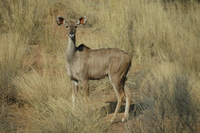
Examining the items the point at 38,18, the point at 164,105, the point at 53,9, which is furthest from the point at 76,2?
the point at 164,105

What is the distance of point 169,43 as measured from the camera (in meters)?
9.85

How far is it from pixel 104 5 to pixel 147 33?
2237mm

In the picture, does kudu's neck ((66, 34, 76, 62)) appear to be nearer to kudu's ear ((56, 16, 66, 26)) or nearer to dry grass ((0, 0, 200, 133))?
kudu's ear ((56, 16, 66, 26))

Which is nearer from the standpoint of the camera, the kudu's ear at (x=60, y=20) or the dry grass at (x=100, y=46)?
the dry grass at (x=100, y=46)

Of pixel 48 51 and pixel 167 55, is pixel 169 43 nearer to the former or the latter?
pixel 167 55

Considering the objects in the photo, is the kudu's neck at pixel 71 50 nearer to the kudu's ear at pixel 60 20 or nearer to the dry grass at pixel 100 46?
the kudu's ear at pixel 60 20

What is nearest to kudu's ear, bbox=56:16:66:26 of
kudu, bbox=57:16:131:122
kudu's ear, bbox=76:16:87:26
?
kudu, bbox=57:16:131:122

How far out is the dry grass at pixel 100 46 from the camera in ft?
18.2

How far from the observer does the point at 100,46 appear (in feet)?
30.7

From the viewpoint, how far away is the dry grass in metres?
5.54

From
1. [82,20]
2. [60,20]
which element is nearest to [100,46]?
[82,20]

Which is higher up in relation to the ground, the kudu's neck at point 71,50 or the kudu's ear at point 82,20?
the kudu's ear at point 82,20

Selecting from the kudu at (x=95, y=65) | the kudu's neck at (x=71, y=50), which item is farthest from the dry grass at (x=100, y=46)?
the kudu's neck at (x=71, y=50)

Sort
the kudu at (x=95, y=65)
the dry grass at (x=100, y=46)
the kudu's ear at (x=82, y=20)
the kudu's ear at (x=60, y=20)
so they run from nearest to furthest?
the dry grass at (x=100, y=46)
the kudu at (x=95, y=65)
the kudu's ear at (x=60, y=20)
the kudu's ear at (x=82, y=20)
